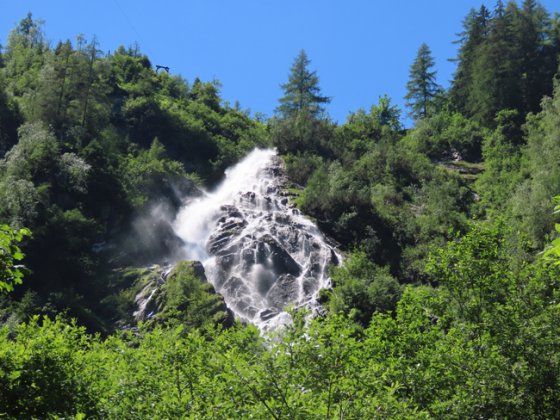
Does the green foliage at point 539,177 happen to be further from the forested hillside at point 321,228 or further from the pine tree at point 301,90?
the pine tree at point 301,90

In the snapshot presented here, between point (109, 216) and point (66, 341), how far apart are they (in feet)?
101

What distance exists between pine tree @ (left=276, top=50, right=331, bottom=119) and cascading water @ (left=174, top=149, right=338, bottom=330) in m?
19.8

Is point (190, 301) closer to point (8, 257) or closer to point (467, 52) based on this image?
point (8, 257)

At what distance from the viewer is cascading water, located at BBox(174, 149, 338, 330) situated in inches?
1713

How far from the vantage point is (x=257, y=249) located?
47.3 m

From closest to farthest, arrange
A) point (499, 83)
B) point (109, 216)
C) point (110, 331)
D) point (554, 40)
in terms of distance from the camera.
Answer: point (110, 331) < point (109, 216) < point (499, 83) < point (554, 40)

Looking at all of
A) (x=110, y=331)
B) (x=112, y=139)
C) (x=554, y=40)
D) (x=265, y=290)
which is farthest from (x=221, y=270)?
(x=554, y=40)

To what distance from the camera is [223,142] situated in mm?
69500

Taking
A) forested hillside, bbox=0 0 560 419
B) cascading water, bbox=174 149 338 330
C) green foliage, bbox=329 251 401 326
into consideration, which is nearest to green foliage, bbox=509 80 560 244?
forested hillside, bbox=0 0 560 419

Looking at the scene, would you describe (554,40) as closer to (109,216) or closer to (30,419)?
(109,216)

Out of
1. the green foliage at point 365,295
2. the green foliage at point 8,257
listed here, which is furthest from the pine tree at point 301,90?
the green foliage at point 8,257

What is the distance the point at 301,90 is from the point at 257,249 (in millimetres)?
35604

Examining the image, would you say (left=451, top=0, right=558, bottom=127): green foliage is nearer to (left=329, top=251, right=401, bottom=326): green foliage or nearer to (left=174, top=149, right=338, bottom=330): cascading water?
(left=174, top=149, right=338, bottom=330): cascading water

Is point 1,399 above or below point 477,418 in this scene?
above
